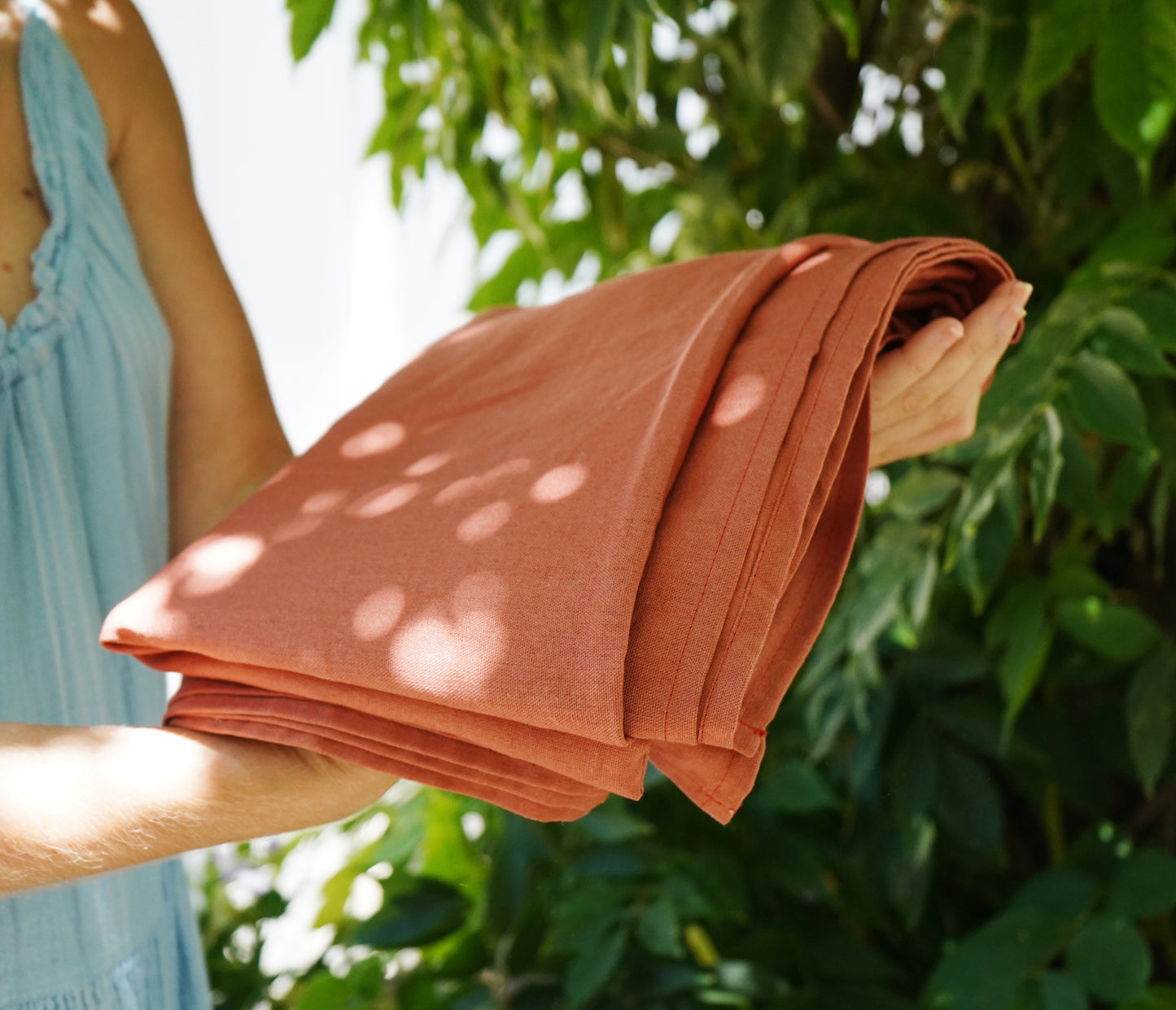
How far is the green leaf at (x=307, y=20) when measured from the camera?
83cm

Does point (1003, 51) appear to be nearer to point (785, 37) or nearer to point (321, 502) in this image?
point (785, 37)

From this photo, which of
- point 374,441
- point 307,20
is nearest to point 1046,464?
point 374,441

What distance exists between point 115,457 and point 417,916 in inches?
23.8

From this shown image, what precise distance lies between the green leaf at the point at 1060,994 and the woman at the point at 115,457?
18.2 inches

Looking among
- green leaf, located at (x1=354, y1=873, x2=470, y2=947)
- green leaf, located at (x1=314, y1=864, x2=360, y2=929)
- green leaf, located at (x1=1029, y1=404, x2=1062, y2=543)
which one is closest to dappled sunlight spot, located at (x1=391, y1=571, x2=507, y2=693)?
green leaf, located at (x1=1029, y1=404, x2=1062, y2=543)

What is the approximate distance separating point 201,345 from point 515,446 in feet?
0.75

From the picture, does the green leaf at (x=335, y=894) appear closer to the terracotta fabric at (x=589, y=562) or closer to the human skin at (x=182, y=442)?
the human skin at (x=182, y=442)

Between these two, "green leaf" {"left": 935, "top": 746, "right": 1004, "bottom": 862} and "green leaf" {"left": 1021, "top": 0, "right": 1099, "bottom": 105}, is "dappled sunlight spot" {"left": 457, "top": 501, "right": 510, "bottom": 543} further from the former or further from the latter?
"green leaf" {"left": 935, "top": 746, "right": 1004, "bottom": 862}

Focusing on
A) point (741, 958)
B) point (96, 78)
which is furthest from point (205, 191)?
point (741, 958)

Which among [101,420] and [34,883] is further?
[101,420]

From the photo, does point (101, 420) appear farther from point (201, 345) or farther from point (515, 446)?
point (515, 446)

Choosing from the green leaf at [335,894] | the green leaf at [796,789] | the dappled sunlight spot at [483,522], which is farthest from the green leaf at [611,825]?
the dappled sunlight spot at [483,522]

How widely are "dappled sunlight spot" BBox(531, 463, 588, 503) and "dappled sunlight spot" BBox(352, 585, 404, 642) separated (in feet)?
0.22

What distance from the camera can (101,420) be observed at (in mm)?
529
